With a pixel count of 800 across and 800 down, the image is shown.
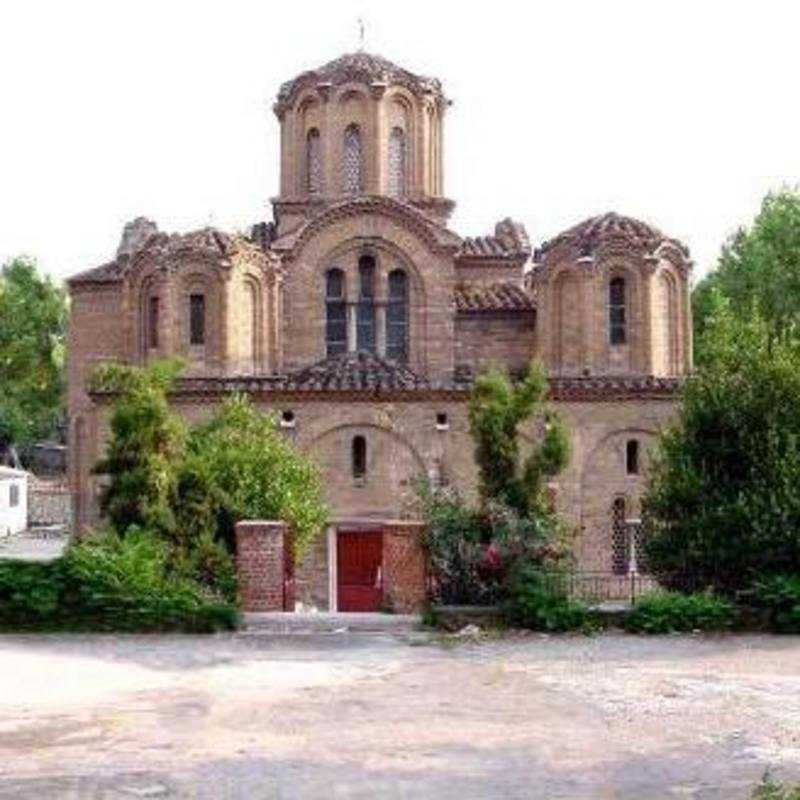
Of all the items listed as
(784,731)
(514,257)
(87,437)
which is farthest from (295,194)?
(784,731)

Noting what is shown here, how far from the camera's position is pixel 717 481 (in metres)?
23.4

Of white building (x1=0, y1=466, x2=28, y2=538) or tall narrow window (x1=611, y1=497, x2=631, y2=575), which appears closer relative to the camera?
tall narrow window (x1=611, y1=497, x2=631, y2=575)

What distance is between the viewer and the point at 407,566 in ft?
76.7

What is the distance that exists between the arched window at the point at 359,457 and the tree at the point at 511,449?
8.15 meters

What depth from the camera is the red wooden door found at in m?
30.6

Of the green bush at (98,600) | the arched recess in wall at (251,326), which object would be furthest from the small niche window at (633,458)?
the green bush at (98,600)

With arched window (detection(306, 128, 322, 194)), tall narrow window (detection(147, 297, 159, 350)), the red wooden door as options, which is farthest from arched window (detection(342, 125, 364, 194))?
the red wooden door

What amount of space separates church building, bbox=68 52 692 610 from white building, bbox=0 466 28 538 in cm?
2429

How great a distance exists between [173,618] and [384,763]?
386 inches

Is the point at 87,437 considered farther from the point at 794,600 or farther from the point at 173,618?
the point at 794,600

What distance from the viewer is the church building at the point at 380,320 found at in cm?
3188

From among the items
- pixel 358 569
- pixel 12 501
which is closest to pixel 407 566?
pixel 358 569

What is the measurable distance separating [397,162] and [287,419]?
383 inches

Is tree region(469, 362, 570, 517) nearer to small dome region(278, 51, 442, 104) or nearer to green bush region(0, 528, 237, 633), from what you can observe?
green bush region(0, 528, 237, 633)
